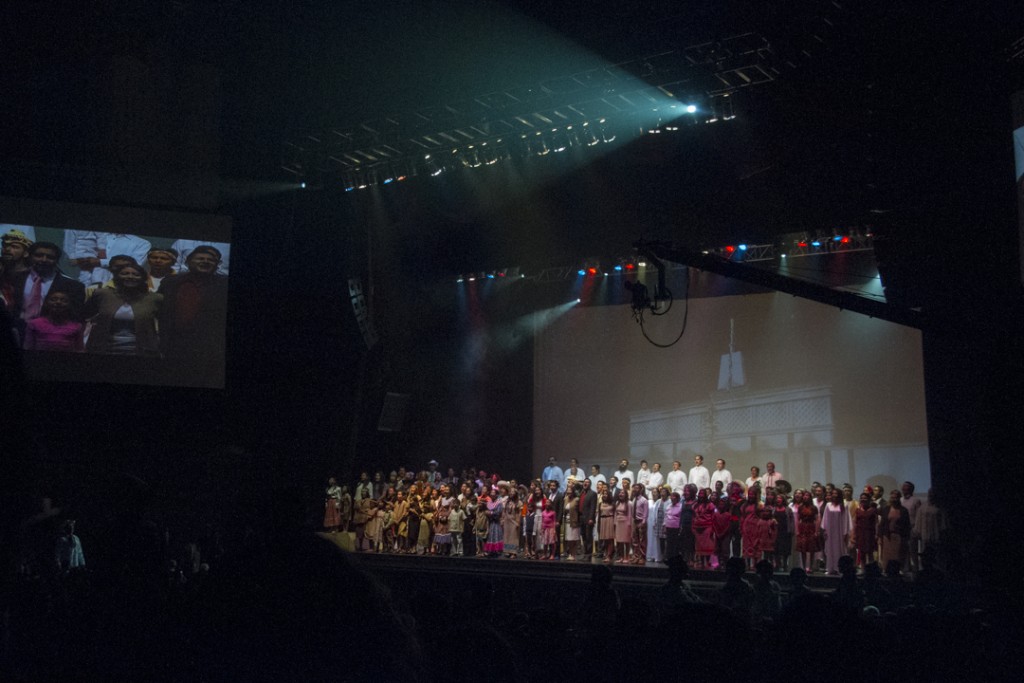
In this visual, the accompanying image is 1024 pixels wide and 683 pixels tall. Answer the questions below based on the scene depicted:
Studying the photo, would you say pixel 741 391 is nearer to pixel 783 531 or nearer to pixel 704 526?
pixel 704 526

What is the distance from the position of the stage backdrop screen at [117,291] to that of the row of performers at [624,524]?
4.18 m

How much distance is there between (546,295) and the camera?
17.2m

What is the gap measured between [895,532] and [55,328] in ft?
37.3

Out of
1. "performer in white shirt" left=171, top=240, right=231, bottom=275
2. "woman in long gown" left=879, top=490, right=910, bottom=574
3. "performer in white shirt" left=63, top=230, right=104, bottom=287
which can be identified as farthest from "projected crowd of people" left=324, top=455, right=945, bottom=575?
"performer in white shirt" left=63, top=230, right=104, bottom=287

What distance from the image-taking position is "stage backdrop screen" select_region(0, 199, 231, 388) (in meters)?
11.7

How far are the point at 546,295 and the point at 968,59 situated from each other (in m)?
9.43

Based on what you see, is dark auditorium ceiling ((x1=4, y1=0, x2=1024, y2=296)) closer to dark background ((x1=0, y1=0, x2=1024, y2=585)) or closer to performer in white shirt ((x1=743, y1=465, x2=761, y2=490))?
dark background ((x1=0, y1=0, x2=1024, y2=585))

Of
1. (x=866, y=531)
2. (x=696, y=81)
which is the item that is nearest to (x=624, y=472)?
(x=866, y=531)

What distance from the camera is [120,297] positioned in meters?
12.0

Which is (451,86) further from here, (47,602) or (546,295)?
(47,602)

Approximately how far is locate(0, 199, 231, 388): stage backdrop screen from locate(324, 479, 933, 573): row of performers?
13.7 feet

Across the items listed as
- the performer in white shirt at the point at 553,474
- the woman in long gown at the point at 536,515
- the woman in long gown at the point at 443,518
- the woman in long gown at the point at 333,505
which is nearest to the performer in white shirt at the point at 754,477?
the woman in long gown at the point at 536,515

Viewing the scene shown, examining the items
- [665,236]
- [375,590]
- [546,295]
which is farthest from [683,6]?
[375,590]

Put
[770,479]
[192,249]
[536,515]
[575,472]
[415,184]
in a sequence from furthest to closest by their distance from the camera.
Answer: [575,472], [536,515], [415,184], [770,479], [192,249]
